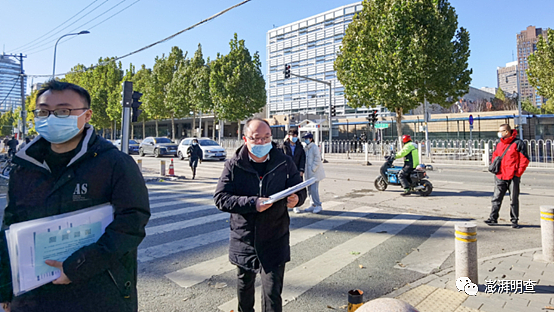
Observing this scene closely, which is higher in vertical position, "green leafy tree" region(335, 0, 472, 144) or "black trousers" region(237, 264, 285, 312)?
"green leafy tree" region(335, 0, 472, 144)

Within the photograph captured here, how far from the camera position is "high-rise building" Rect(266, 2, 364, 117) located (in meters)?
64.6

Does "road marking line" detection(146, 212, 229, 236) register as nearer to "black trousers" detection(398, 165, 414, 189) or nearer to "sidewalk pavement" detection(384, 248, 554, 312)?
"sidewalk pavement" detection(384, 248, 554, 312)

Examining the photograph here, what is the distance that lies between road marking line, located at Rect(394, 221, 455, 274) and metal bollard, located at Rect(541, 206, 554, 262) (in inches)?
45.5

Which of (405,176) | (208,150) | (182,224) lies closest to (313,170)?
(182,224)

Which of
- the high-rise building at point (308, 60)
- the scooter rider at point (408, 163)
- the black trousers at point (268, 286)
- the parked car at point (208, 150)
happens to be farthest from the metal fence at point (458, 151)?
the high-rise building at point (308, 60)

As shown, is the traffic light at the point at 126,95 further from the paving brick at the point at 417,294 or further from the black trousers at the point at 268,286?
the paving brick at the point at 417,294

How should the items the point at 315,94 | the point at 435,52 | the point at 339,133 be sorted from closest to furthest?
the point at 435,52, the point at 339,133, the point at 315,94

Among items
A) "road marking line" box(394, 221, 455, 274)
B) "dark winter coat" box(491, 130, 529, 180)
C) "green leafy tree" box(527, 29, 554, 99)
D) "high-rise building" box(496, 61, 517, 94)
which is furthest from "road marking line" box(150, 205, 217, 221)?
"high-rise building" box(496, 61, 517, 94)

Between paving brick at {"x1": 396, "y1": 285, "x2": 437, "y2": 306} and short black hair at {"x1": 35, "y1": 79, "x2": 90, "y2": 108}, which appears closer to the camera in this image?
short black hair at {"x1": 35, "y1": 79, "x2": 90, "y2": 108}

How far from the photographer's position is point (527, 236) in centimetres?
603

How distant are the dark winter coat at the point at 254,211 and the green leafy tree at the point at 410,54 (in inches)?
919

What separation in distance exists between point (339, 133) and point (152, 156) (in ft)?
68.4

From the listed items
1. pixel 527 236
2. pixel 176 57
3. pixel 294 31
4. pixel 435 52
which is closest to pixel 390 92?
pixel 435 52

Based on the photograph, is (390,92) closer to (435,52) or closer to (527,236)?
(435,52)
